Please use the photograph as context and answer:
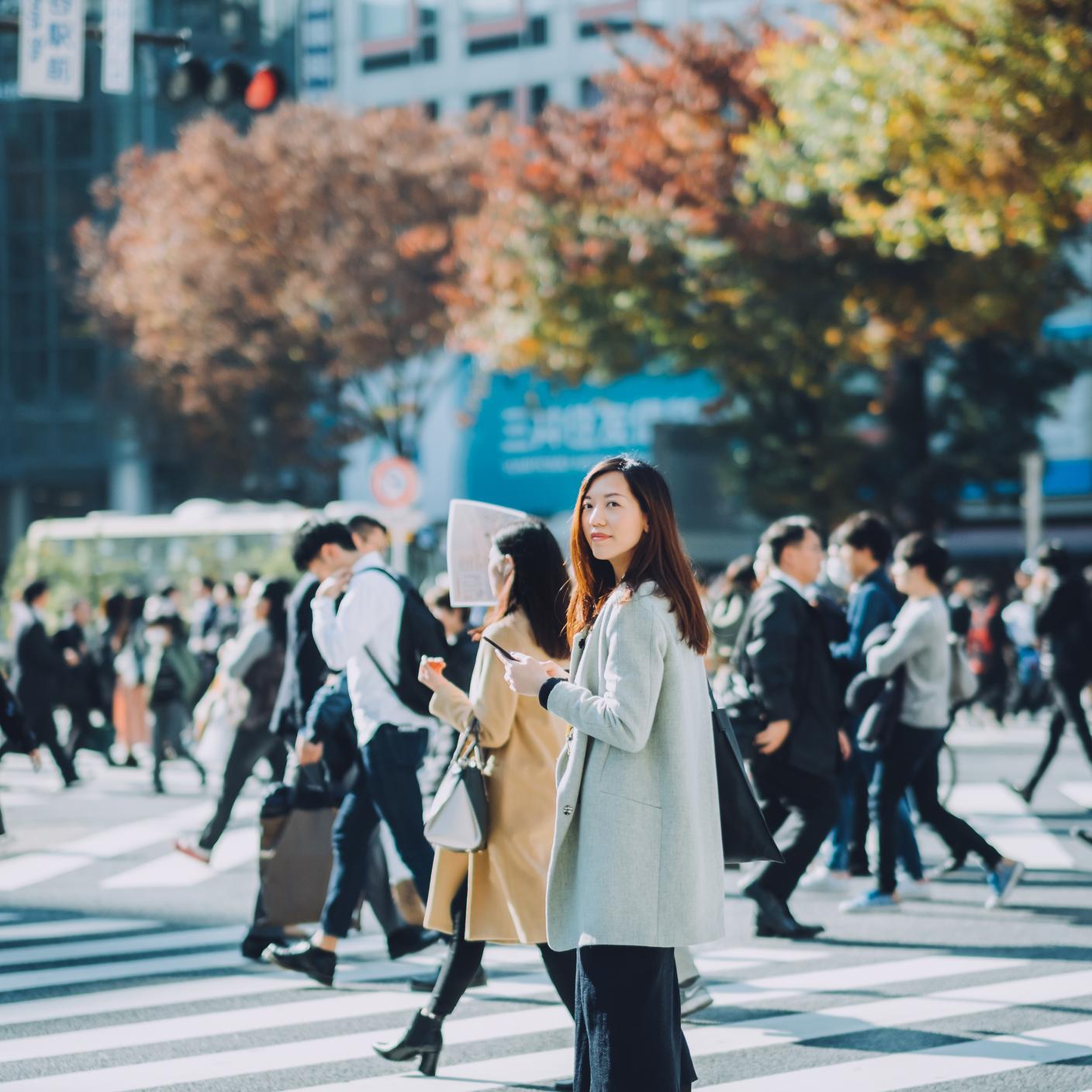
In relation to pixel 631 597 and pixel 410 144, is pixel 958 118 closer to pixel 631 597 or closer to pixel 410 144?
pixel 631 597

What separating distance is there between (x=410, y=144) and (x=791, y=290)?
1103 centimetres

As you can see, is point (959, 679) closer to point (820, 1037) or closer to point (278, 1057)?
point (820, 1037)

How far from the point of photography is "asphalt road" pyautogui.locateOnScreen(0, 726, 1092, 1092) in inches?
216

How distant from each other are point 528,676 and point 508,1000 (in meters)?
2.88

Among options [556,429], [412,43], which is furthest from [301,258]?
[412,43]

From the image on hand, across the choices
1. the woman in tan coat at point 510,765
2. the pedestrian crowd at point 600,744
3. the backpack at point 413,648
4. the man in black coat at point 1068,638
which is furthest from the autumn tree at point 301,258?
the woman in tan coat at point 510,765

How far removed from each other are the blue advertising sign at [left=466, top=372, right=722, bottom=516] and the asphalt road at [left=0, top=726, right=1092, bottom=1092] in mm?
23822

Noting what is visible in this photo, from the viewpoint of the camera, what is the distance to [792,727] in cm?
759

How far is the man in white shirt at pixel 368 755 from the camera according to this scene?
6543mm

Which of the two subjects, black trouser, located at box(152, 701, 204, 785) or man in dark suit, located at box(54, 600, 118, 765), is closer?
black trouser, located at box(152, 701, 204, 785)

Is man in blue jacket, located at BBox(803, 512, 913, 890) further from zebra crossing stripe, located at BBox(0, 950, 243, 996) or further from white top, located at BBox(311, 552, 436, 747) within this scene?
zebra crossing stripe, located at BBox(0, 950, 243, 996)

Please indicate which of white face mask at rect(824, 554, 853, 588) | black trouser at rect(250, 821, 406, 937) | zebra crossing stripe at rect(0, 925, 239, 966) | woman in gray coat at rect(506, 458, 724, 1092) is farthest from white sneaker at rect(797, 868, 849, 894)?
woman in gray coat at rect(506, 458, 724, 1092)

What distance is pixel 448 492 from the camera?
3675cm

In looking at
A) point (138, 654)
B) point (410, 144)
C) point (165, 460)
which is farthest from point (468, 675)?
point (165, 460)
